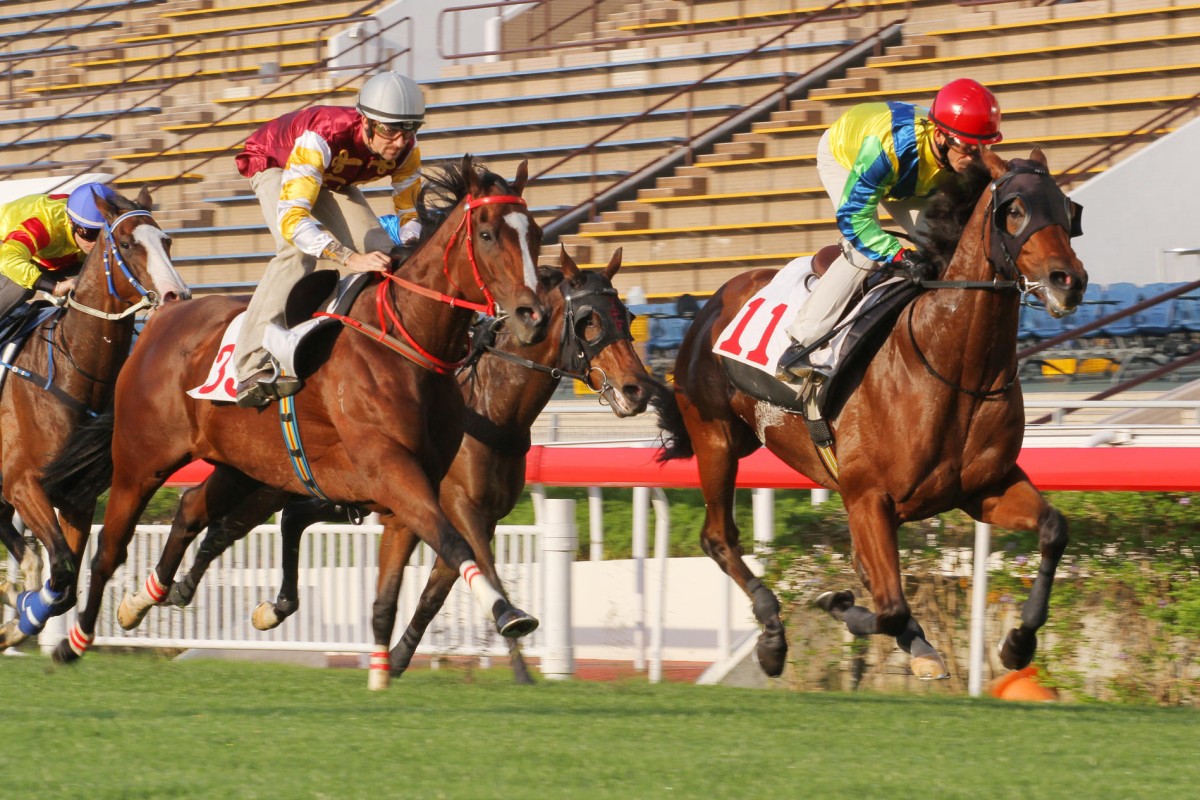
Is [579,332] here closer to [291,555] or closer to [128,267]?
[291,555]

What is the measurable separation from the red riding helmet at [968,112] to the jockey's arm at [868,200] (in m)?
0.23

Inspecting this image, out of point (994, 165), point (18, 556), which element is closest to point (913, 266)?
point (994, 165)

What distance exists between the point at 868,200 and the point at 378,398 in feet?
5.15

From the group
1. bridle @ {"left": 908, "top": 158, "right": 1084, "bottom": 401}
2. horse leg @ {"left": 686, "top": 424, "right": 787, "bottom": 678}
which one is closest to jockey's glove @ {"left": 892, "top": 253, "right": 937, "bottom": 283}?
bridle @ {"left": 908, "top": 158, "right": 1084, "bottom": 401}

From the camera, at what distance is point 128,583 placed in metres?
7.26

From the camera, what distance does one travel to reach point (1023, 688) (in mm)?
5633

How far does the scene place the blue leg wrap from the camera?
18.5 ft

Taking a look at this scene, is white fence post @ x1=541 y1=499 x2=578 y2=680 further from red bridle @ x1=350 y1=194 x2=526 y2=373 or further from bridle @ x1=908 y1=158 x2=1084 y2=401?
bridle @ x1=908 y1=158 x2=1084 y2=401

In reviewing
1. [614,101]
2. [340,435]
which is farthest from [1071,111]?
[340,435]

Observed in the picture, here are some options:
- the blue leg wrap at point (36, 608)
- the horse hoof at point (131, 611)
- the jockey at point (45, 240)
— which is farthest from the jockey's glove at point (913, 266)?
the blue leg wrap at point (36, 608)

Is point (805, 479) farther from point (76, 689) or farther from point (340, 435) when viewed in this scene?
point (76, 689)

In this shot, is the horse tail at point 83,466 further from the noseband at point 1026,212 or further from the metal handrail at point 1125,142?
the metal handrail at point 1125,142

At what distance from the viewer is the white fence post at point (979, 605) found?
5582mm

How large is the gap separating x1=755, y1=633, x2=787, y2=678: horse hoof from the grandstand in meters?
4.54
